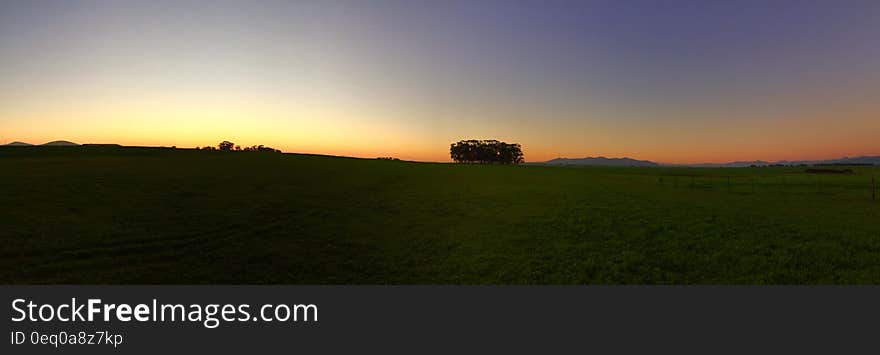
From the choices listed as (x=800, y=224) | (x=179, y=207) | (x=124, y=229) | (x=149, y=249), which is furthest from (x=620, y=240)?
(x=179, y=207)

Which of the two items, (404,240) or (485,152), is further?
(485,152)

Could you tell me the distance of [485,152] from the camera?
604 feet

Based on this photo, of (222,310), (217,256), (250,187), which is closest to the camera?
(222,310)

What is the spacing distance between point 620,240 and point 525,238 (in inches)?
174

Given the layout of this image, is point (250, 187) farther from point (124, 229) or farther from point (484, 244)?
point (484, 244)

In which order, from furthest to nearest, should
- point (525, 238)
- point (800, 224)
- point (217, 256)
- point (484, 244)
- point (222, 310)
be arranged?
1. point (800, 224)
2. point (525, 238)
3. point (484, 244)
4. point (217, 256)
5. point (222, 310)

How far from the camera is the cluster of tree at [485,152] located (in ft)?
604

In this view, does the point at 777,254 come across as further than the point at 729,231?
No

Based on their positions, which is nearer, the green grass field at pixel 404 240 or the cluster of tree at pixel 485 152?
the green grass field at pixel 404 240

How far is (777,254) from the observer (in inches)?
593

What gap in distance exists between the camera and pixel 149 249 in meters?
14.6

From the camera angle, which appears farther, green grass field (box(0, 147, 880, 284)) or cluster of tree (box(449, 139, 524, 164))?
cluster of tree (box(449, 139, 524, 164))

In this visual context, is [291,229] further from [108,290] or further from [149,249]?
[108,290]

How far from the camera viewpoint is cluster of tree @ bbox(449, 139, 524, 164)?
184250 millimetres
